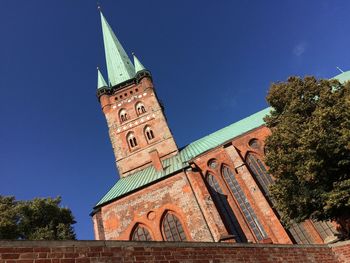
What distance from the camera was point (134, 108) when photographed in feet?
109

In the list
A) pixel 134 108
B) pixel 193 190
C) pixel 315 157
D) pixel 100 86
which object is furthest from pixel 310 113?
pixel 100 86

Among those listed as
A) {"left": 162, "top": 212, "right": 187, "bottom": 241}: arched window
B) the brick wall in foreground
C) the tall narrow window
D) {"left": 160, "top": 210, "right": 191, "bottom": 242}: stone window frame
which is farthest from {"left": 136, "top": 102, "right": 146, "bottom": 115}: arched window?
the brick wall in foreground

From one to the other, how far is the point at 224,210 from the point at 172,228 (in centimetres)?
422

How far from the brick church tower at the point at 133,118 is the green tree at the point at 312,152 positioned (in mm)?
12987

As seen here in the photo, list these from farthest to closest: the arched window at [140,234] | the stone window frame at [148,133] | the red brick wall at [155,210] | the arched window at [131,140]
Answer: the arched window at [131,140], the stone window frame at [148,133], the arched window at [140,234], the red brick wall at [155,210]

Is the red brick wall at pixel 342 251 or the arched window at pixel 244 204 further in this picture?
the arched window at pixel 244 204

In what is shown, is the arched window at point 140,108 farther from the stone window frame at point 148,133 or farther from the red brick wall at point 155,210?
the red brick wall at point 155,210

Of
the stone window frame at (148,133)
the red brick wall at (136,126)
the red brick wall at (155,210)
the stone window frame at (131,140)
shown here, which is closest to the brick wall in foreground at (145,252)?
the red brick wall at (155,210)

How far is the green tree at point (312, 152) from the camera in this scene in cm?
1254

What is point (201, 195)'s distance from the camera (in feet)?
66.8

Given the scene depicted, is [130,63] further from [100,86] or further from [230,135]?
[230,135]

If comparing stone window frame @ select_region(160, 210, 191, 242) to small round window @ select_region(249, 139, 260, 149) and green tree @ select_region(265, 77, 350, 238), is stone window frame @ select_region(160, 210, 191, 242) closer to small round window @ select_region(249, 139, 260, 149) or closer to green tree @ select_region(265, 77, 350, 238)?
green tree @ select_region(265, 77, 350, 238)

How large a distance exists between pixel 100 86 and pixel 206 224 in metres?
23.4

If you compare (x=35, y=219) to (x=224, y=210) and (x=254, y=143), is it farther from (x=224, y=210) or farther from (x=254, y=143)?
(x=254, y=143)
